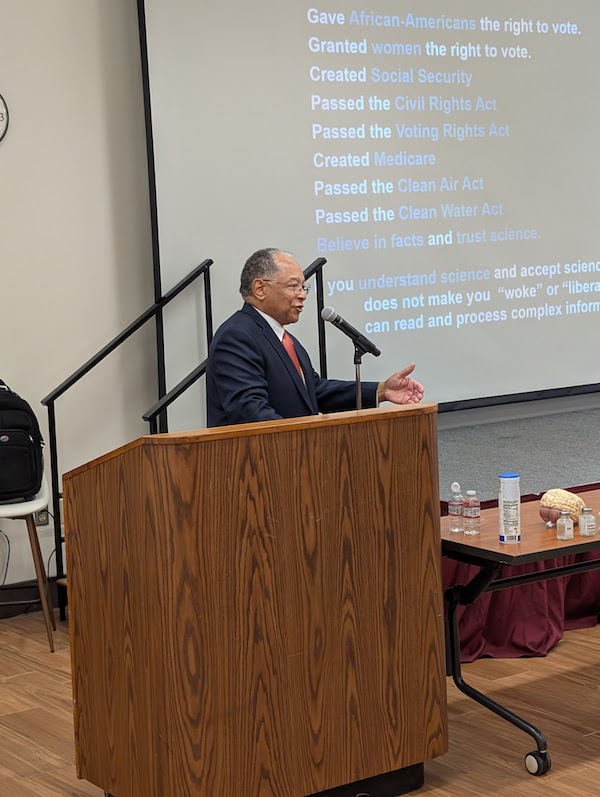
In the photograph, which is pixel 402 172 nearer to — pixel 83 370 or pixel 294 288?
pixel 83 370

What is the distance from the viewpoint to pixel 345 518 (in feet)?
9.14

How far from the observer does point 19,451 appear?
14.9 ft

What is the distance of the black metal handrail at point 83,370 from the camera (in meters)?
4.90

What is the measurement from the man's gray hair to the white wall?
1542mm

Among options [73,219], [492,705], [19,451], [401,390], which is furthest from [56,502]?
[492,705]

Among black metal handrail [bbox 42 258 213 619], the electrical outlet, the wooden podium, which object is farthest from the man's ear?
the electrical outlet

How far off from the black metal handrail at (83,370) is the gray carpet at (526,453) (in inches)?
54.9

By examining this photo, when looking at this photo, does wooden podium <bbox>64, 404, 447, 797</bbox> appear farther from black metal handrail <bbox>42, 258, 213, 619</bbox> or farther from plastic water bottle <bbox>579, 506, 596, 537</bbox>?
black metal handrail <bbox>42, 258, 213, 619</bbox>

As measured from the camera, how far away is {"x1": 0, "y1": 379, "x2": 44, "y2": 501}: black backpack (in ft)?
14.8

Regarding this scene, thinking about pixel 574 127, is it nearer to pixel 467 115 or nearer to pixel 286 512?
pixel 467 115

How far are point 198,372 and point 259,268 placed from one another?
1.22m

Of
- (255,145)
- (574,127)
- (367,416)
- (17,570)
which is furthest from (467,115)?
(367,416)

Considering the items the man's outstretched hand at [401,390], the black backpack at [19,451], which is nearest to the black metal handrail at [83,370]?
the black backpack at [19,451]

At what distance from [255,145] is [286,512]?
3043 mm
